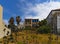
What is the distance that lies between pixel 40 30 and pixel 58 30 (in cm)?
471

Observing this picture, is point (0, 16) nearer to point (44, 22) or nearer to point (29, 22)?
point (44, 22)

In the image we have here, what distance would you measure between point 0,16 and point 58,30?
13331 mm

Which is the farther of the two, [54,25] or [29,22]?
[29,22]

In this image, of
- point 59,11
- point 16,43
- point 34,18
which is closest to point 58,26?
point 59,11

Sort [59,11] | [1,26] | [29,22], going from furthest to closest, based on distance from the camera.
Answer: [29,22]
[59,11]
[1,26]

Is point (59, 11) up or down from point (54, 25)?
up

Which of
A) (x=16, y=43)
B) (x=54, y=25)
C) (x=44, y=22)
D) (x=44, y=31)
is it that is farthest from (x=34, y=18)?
(x=16, y=43)

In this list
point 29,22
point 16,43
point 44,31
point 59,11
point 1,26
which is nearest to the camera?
point 16,43

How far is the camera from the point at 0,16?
98.2ft

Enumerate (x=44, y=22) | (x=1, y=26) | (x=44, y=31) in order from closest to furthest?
(x=1, y=26), (x=44, y=31), (x=44, y=22)

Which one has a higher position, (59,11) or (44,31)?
(59,11)

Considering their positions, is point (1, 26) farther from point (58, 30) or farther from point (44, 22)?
point (44, 22)

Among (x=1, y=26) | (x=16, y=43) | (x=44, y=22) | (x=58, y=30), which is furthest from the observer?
(x=44, y=22)

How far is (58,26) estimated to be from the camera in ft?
128
